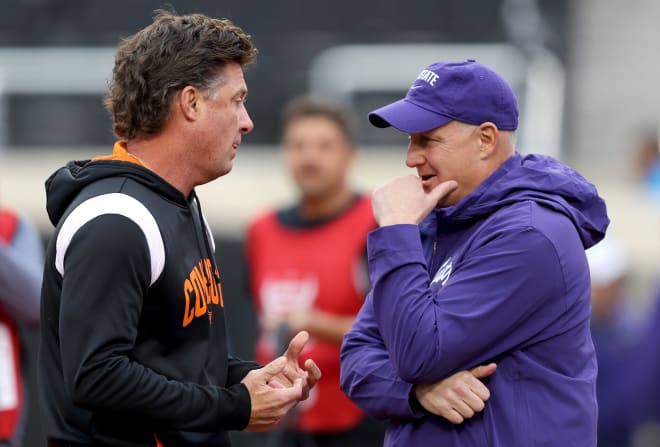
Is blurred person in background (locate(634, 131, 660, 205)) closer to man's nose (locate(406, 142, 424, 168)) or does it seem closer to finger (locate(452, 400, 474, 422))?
man's nose (locate(406, 142, 424, 168))

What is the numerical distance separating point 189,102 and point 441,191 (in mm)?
718

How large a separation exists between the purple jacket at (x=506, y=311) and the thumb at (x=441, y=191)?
5cm

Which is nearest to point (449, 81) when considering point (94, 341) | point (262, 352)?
point (94, 341)

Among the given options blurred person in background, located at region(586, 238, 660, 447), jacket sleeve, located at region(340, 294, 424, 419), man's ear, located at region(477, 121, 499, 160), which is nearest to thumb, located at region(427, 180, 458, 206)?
man's ear, located at region(477, 121, 499, 160)

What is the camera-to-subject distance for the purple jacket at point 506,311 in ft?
9.59

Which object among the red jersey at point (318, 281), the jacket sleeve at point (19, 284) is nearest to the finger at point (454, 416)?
the jacket sleeve at point (19, 284)

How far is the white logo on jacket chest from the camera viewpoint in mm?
→ 3102

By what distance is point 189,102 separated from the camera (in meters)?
2.98

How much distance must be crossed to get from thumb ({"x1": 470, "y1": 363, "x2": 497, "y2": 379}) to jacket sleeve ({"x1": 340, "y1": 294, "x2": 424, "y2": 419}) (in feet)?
0.70

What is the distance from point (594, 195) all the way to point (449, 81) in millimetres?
501

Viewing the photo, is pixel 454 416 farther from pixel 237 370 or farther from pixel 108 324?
pixel 108 324

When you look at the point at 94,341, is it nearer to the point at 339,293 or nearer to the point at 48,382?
the point at 48,382

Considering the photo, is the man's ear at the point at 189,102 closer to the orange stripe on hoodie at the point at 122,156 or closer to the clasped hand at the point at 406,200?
the orange stripe on hoodie at the point at 122,156

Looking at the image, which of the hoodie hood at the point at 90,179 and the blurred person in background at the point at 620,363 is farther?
the blurred person in background at the point at 620,363
